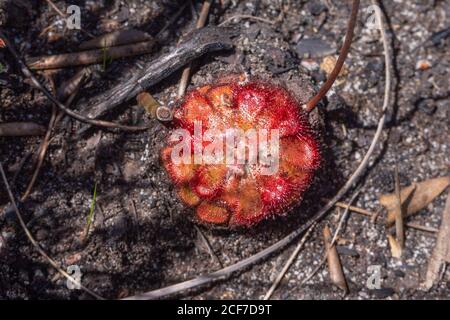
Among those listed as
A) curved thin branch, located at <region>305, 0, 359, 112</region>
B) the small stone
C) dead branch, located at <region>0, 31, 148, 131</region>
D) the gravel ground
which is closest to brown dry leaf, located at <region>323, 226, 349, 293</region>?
the gravel ground

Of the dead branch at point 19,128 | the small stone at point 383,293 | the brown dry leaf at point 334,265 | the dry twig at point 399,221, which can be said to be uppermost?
the dead branch at point 19,128

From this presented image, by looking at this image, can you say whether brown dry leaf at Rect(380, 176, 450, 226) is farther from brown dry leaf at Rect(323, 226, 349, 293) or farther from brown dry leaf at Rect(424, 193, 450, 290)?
brown dry leaf at Rect(323, 226, 349, 293)

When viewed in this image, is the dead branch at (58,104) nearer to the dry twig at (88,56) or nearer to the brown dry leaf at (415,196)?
the dry twig at (88,56)

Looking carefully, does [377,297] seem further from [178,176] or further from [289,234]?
[178,176]

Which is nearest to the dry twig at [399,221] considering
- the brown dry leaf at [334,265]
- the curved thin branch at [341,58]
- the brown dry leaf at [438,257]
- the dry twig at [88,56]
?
the brown dry leaf at [438,257]

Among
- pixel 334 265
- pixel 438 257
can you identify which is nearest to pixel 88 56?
pixel 334 265

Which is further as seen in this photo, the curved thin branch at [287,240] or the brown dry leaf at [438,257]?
the brown dry leaf at [438,257]
